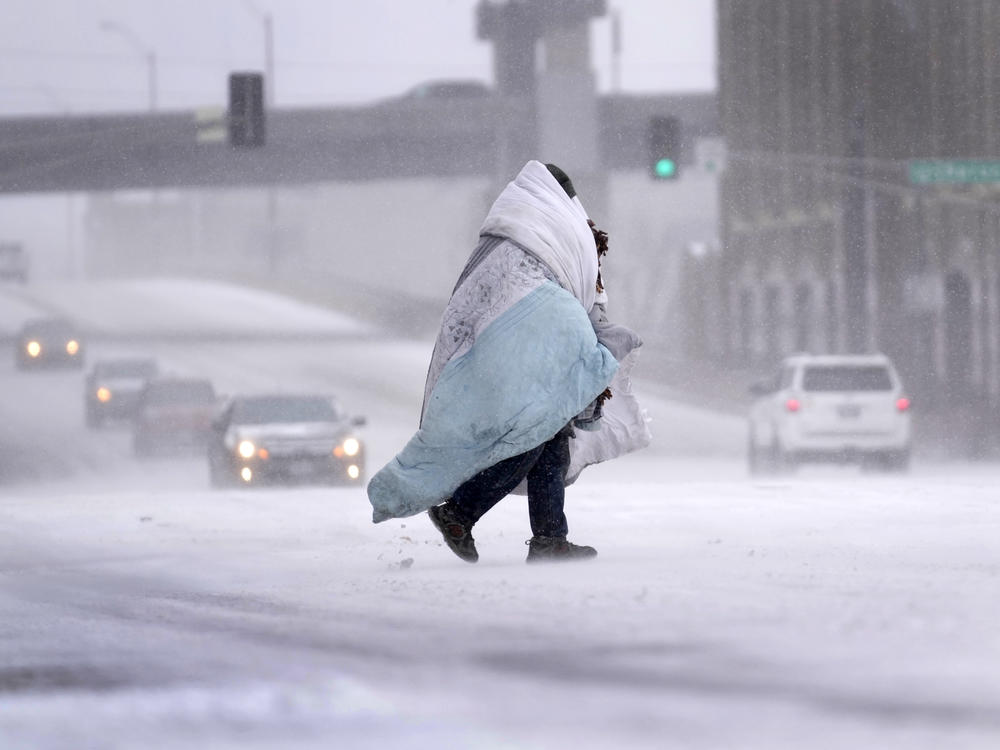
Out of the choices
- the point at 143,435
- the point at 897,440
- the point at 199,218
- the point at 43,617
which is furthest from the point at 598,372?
the point at 199,218

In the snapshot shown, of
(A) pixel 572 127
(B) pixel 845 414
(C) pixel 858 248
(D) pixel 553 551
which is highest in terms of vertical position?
(A) pixel 572 127

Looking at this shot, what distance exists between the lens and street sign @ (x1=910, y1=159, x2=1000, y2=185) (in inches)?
1266

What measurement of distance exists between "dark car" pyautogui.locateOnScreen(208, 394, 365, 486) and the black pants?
15.2 m

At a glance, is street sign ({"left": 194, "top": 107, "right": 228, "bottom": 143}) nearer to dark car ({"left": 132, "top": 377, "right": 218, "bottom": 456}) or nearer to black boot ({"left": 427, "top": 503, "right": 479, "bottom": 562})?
dark car ({"left": 132, "top": 377, "right": 218, "bottom": 456})

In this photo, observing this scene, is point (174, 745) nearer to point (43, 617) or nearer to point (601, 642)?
point (601, 642)

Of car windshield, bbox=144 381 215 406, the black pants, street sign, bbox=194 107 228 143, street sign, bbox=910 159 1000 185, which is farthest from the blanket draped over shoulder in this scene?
car windshield, bbox=144 381 215 406

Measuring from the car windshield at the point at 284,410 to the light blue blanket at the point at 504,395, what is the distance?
15979 millimetres

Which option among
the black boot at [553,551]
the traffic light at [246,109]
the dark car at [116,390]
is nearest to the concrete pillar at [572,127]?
the dark car at [116,390]

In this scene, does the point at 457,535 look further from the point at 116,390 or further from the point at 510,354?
the point at 116,390

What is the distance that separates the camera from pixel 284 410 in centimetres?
2370

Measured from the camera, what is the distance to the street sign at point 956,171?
1266 inches

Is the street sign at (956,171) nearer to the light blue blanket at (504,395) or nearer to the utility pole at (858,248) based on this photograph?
the utility pole at (858,248)

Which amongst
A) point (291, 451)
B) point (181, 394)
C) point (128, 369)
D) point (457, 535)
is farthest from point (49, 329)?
point (457, 535)

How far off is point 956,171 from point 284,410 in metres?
14.1
